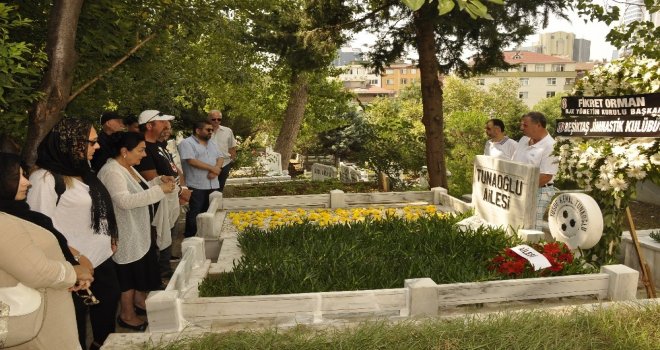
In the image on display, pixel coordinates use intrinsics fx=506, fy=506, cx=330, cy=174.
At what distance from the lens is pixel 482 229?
251 inches

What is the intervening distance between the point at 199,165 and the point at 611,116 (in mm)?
5451

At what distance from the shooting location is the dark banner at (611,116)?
493cm

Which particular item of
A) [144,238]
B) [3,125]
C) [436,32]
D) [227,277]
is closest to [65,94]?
[3,125]

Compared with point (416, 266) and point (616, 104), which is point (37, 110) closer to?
point (416, 266)

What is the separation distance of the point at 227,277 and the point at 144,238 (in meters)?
0.88

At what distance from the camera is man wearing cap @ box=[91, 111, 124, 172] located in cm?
470

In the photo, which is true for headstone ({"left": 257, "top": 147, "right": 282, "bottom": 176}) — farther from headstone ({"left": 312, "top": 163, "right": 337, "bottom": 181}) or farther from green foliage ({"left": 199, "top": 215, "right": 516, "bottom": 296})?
green foliage ({"left": 199, "top": 215, "right": 516, "bottom": 296})

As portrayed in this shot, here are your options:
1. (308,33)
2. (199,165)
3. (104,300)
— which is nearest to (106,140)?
(104,300)

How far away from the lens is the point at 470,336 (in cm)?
370

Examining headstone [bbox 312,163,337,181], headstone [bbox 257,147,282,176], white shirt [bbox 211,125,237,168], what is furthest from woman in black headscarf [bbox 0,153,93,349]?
headstone [bbox 257,147,282,176]

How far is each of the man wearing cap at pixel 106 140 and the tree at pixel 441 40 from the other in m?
6.97

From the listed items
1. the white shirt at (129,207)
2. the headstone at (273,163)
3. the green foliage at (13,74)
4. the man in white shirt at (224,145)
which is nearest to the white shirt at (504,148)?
the man in white shirt at (224,145)

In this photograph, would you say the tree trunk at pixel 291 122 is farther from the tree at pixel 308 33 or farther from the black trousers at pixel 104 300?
the black trousers at pixel 104 300

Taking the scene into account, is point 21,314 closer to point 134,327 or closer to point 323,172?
point 134,327
